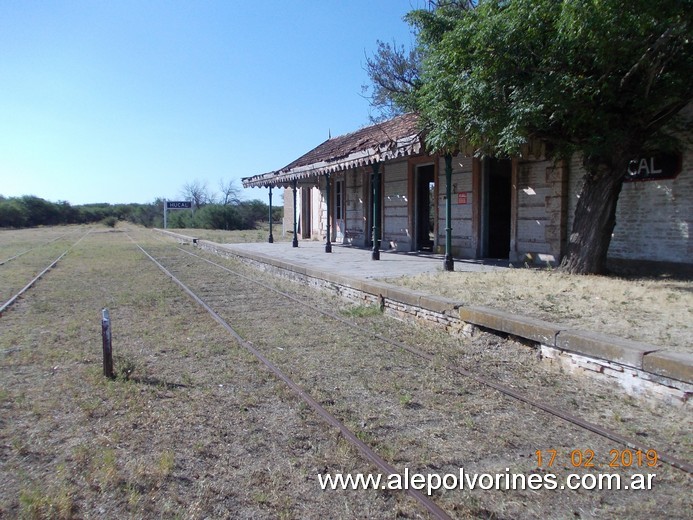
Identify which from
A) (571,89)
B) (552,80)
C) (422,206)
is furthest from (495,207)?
(552,80)

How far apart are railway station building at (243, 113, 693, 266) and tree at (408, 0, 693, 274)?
1183 millimetres

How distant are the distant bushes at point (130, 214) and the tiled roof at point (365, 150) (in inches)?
1319

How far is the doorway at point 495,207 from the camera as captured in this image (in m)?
12.9

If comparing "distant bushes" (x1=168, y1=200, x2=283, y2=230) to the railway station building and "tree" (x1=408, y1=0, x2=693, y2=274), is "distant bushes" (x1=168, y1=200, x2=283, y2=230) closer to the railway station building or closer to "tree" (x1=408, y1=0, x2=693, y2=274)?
the railway station building

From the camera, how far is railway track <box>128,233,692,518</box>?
3695 millimetres

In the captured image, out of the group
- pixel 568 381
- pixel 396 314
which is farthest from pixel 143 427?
pixel 396 314

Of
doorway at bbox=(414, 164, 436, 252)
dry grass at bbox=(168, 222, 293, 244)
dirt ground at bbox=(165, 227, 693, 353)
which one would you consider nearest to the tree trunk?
dirt ground at bbox=(165, 227, 693, 353)

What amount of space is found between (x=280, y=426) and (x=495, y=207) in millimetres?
10793

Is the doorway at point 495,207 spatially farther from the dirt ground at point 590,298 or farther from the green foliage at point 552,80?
the green foliage at point 552,80

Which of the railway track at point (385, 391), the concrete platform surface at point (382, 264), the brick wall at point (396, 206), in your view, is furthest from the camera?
the brick wall at point (396, 206)

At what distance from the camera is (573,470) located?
3340 millimetres

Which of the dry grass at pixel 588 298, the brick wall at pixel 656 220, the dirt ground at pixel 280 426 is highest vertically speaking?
the brick wall at pixel 656 220

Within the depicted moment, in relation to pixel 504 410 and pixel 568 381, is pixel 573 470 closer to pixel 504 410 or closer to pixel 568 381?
pixel 504 410

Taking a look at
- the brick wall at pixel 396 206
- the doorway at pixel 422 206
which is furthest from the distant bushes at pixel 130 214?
the doorway at pixel 422 206
